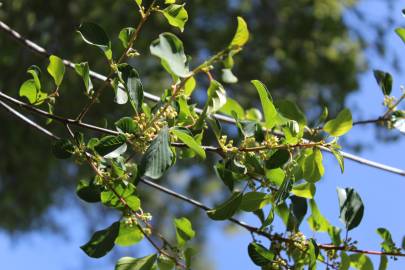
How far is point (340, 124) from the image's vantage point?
1391 mm

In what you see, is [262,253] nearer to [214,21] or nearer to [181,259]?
[181,259]

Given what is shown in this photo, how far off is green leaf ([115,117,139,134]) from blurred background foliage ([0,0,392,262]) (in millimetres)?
3283

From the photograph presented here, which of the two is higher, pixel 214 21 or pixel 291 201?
pixel 291 201

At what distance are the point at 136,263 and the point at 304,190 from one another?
0.42 m

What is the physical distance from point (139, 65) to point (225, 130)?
3.23 ft

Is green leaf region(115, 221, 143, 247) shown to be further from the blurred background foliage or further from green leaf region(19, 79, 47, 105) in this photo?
the blurred background foliage

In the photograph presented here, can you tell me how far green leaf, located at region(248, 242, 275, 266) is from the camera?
144cm

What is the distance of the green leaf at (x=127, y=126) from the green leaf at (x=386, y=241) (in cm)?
69

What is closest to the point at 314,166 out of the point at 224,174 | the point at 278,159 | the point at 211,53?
the point at 278,159

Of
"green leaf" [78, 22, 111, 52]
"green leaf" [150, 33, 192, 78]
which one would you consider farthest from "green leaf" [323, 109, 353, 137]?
"green leaf" [78, 22, 111, 52]

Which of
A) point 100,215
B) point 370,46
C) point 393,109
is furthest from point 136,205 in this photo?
point 100,215

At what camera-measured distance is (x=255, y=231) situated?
1.51 metres

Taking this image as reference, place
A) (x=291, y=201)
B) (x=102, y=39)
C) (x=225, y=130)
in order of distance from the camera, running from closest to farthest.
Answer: (x=102, y=39)
(x=291, y=201)
(x=225, y=130)

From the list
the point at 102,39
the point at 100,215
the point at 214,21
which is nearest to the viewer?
the point at 102,39
